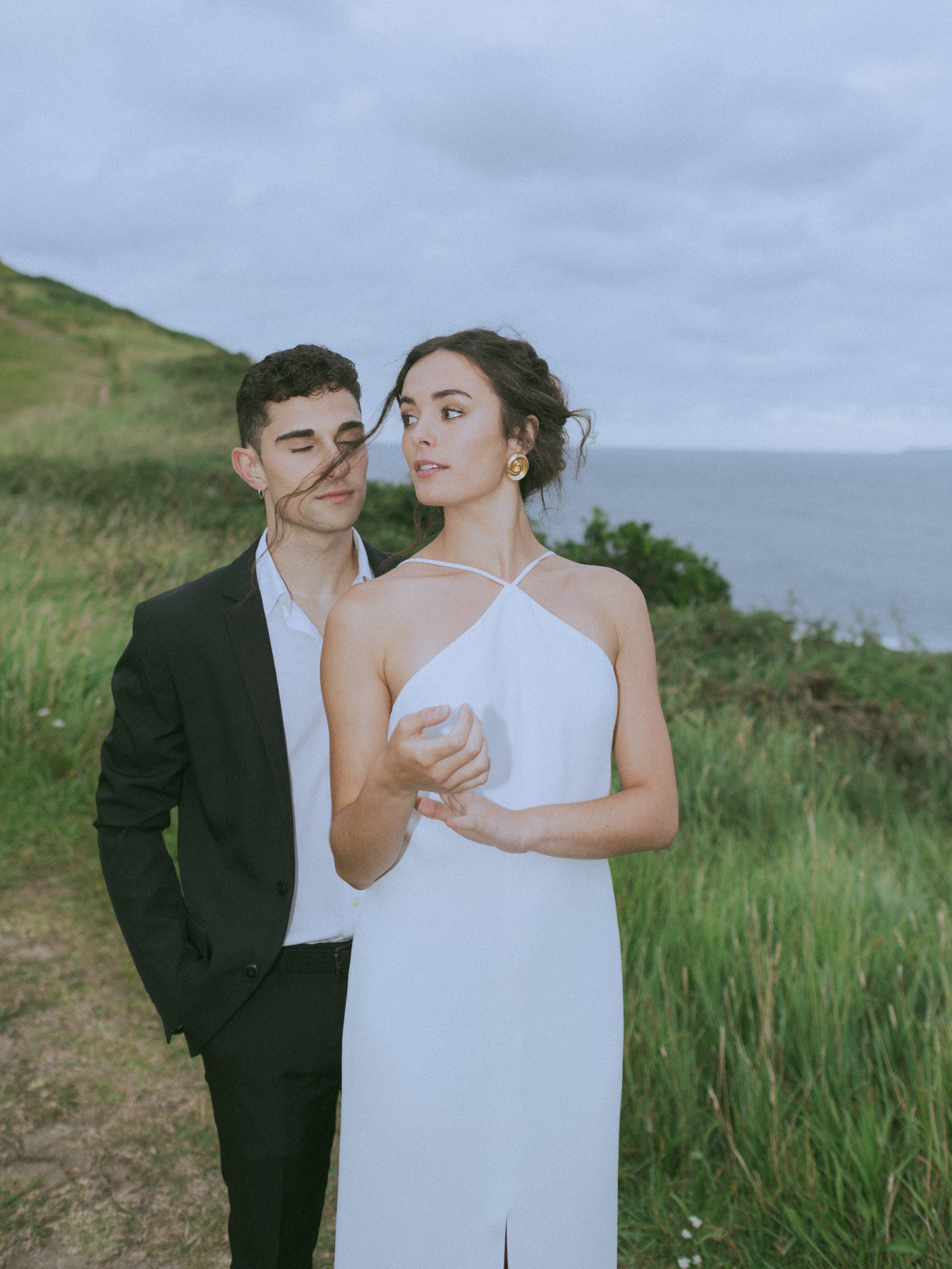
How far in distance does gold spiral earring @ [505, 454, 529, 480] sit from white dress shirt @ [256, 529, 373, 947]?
761 millimetres

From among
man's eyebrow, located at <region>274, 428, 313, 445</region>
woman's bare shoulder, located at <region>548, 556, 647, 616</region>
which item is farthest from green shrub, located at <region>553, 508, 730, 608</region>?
woman's bare shoulder, located at <region>548, 556, 647, 616</region>

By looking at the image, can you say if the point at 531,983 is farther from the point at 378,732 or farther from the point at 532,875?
the point at 378,732

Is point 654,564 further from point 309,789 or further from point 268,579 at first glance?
point 309,789

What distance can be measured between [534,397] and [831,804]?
4.99 metres

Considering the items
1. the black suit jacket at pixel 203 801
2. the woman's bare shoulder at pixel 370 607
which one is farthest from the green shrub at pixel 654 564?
the woman's bare shoulder at pixel 370 607

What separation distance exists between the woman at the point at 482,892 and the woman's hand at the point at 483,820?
0.13 m

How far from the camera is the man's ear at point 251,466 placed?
2656 mm

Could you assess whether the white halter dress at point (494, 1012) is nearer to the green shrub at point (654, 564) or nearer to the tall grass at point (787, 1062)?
the tall grass at point (787, 1062)

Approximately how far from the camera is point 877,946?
3.97m

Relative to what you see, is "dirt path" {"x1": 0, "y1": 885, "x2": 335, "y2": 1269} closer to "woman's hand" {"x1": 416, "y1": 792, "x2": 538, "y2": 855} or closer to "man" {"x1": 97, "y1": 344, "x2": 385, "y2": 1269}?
"man" {"x1": 97, "y1": 344, "x2": 385, "y2": 1269}

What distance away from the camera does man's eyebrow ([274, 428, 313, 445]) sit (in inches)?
99.1

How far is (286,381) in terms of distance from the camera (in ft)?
8.31

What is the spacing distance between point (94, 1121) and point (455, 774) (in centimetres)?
319

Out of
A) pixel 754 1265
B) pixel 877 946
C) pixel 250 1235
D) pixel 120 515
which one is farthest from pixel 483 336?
pixel 120 515
